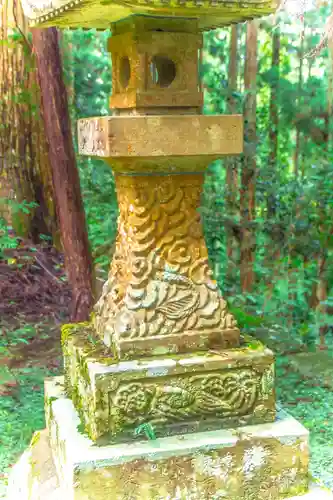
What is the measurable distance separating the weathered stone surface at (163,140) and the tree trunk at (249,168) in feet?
12.1

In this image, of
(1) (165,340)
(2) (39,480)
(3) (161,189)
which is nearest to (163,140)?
(3) (161,189)

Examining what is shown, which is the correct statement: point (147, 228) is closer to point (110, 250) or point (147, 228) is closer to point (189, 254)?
point (189, 254)

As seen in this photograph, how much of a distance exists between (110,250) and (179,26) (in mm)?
4491

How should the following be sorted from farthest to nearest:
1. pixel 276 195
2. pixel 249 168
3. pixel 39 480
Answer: pixel 276 195
pixel 249 168
pixel 39 480

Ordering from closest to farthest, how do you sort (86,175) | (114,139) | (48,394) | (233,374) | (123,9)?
(123,9)
(114,139)
(233,374)
(48,394)
(86,175)

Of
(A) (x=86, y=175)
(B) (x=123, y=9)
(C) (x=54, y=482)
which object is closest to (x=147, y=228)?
(B) (x=123, y=9)

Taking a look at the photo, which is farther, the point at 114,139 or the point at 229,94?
the point at 229,94

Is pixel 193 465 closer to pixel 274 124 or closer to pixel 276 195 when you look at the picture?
pixel 276 195

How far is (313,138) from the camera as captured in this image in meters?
7.56

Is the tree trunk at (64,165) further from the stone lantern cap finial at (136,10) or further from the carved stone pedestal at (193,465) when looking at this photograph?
the carved stone pedestal at (193,465)

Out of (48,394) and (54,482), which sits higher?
(48,394)

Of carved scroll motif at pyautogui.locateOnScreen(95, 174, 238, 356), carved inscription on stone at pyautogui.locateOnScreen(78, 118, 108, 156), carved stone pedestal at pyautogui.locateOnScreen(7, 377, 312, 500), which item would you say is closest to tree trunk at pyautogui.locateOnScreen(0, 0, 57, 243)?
carved inscription on stone at pyautogui.locateOnScreen(78, 118, 108, 156)

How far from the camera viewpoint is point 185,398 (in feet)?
11.0

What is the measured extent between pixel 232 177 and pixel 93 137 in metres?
4.56
